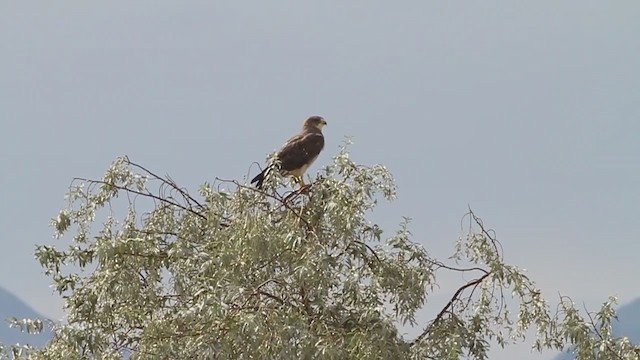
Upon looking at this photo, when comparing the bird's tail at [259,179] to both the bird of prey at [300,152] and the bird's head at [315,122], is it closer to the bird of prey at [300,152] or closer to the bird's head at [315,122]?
the bird of prey at [300,152]

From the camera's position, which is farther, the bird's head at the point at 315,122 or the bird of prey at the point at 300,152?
the bird's head at the point at 315,122

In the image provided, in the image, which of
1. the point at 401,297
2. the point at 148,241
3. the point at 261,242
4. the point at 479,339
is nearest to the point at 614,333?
the point at 479,339

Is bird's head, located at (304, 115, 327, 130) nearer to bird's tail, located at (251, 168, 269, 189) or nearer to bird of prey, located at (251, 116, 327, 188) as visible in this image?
bird of prey, located at (251, 116, 327, 188)

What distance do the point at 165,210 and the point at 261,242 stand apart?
1867 mm

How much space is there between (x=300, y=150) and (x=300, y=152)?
59 mm

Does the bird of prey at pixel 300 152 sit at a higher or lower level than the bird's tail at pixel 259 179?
higher

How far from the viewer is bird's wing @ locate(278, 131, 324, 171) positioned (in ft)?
36.7

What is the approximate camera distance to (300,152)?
458 inches

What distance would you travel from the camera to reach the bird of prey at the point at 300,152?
10.8 meters

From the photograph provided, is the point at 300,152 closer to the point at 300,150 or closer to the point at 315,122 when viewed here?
the point at 300,150

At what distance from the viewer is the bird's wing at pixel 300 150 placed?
11.2 metres

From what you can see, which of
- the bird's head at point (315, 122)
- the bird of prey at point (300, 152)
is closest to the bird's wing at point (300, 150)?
the bird of prey at point (300, 152)

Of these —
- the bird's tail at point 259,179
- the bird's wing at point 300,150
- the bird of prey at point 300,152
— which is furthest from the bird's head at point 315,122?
the bird's tail at point 259,179

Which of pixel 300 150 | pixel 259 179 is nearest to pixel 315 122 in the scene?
pixel 300 150
